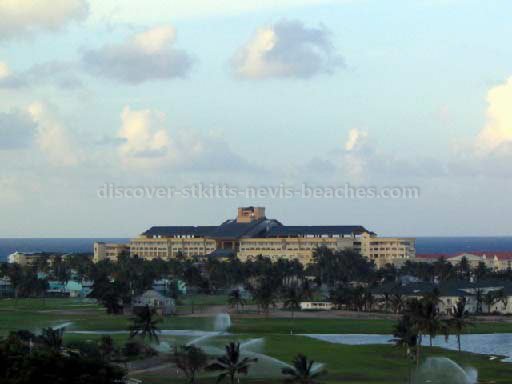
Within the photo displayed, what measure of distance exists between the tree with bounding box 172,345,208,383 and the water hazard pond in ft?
129

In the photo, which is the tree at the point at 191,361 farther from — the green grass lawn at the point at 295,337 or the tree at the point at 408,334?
the tree at the point at 408,334

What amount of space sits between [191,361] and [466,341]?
56997mm

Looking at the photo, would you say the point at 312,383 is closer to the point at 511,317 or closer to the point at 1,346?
the point at 1,346

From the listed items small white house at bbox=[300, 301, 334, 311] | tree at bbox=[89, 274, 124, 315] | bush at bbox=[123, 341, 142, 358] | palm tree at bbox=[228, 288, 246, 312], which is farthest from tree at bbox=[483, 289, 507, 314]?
bush at bbox=[123, 341, 142, 358]

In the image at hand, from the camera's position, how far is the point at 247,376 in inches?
3829

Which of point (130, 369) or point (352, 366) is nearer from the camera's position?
point (130, 369)

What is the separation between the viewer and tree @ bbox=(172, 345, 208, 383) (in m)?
93.6

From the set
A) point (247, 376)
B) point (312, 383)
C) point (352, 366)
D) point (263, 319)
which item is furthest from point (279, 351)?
point (263, 319)

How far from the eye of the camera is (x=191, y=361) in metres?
93.3

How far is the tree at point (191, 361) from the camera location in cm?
9356

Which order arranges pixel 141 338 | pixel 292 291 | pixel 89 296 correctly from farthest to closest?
1. pixel 89 296
2. pixel 292 291
3. pixel 141 338

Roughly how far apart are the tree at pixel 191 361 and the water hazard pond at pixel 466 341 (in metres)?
39.3

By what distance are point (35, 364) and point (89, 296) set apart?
13414 cm

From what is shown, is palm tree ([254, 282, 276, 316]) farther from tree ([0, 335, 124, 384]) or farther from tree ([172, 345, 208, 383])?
tree ([0, 335, 124, 384])
